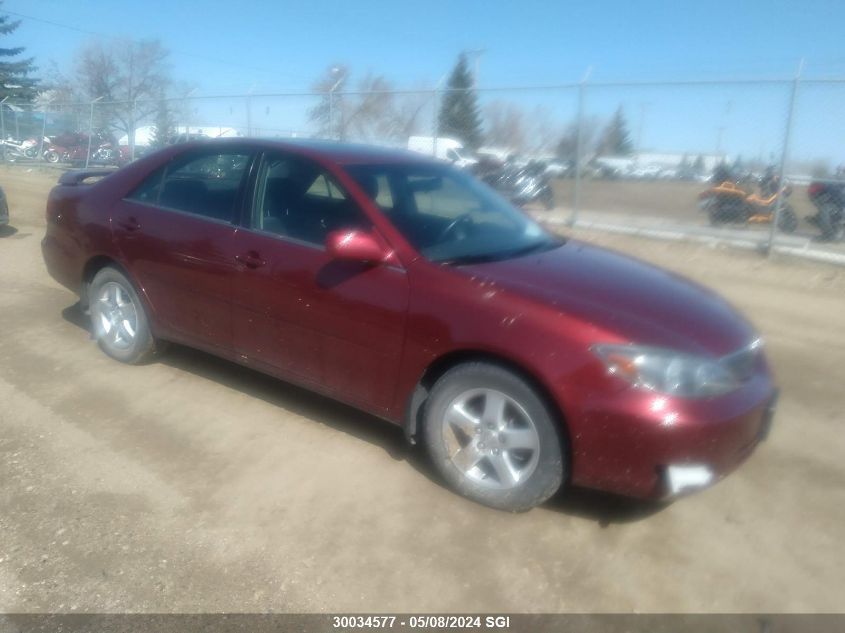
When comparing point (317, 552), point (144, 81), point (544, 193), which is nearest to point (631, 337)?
point (317, 552)

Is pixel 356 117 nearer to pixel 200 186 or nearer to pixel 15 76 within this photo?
pixel 200 186

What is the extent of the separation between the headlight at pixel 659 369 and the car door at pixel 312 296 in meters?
1.02

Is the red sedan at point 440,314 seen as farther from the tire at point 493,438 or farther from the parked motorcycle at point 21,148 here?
the parked motorcycle at point 21,148

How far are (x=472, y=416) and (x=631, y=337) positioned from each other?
81 cm

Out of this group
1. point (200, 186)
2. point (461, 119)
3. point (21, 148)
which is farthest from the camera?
point (21, 148)

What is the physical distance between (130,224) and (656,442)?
352 centimetres

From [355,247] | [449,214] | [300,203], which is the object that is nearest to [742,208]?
[449,214]

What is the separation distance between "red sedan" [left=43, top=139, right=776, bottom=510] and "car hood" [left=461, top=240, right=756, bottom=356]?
1 centimetres

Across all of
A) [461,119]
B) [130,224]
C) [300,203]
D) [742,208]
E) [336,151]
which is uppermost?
[461,119]

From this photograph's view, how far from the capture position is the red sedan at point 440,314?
2.93 meters

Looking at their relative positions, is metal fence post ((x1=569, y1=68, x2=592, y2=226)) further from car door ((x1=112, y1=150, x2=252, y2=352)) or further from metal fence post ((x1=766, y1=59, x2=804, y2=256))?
car door ((x1=112, y1=150, x2=252, y2=352))

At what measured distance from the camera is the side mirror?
11.2 feet

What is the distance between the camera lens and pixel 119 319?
196 inches

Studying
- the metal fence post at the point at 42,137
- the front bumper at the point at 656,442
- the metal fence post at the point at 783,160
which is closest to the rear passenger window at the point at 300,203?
the front bumper at the point at 656,442
